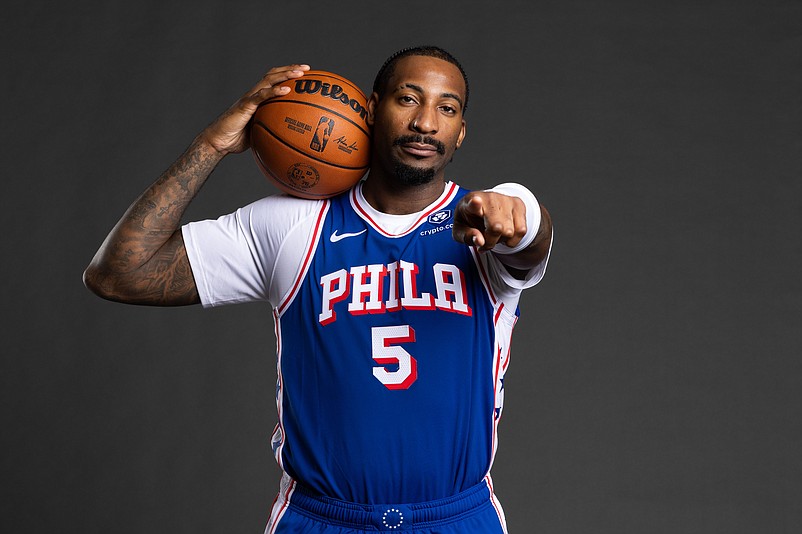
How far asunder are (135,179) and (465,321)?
7.44ft

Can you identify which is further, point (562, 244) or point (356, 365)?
point (562, 244)

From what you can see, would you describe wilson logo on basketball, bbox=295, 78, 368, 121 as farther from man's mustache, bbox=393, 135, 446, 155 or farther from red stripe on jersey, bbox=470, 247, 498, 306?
red stripe on jersey, bbox=470, 247, 498, 306

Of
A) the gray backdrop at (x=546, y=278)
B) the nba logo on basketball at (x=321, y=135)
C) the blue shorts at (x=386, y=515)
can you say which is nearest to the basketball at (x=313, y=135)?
the nba logo on basketball at (x=321, y=135)

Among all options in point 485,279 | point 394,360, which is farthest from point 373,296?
point 485,279

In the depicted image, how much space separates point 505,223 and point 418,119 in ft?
1.90

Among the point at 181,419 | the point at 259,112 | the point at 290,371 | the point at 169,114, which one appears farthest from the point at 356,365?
the point at 169,114

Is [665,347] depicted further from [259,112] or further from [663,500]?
[259,112]

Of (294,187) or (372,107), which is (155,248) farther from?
(372,107)

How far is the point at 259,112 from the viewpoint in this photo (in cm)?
236

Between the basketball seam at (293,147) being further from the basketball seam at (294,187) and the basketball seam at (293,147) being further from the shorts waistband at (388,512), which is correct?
the shorts waistband at (388,512)

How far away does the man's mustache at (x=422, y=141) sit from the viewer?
90.0 inches

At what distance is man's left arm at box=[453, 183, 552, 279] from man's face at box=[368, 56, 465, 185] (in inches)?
12.7

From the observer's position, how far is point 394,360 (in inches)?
88.0

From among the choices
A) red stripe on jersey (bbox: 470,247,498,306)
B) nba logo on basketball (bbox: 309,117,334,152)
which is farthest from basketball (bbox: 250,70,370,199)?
red stripe on jersey (bbox: 470,247,498,306)
